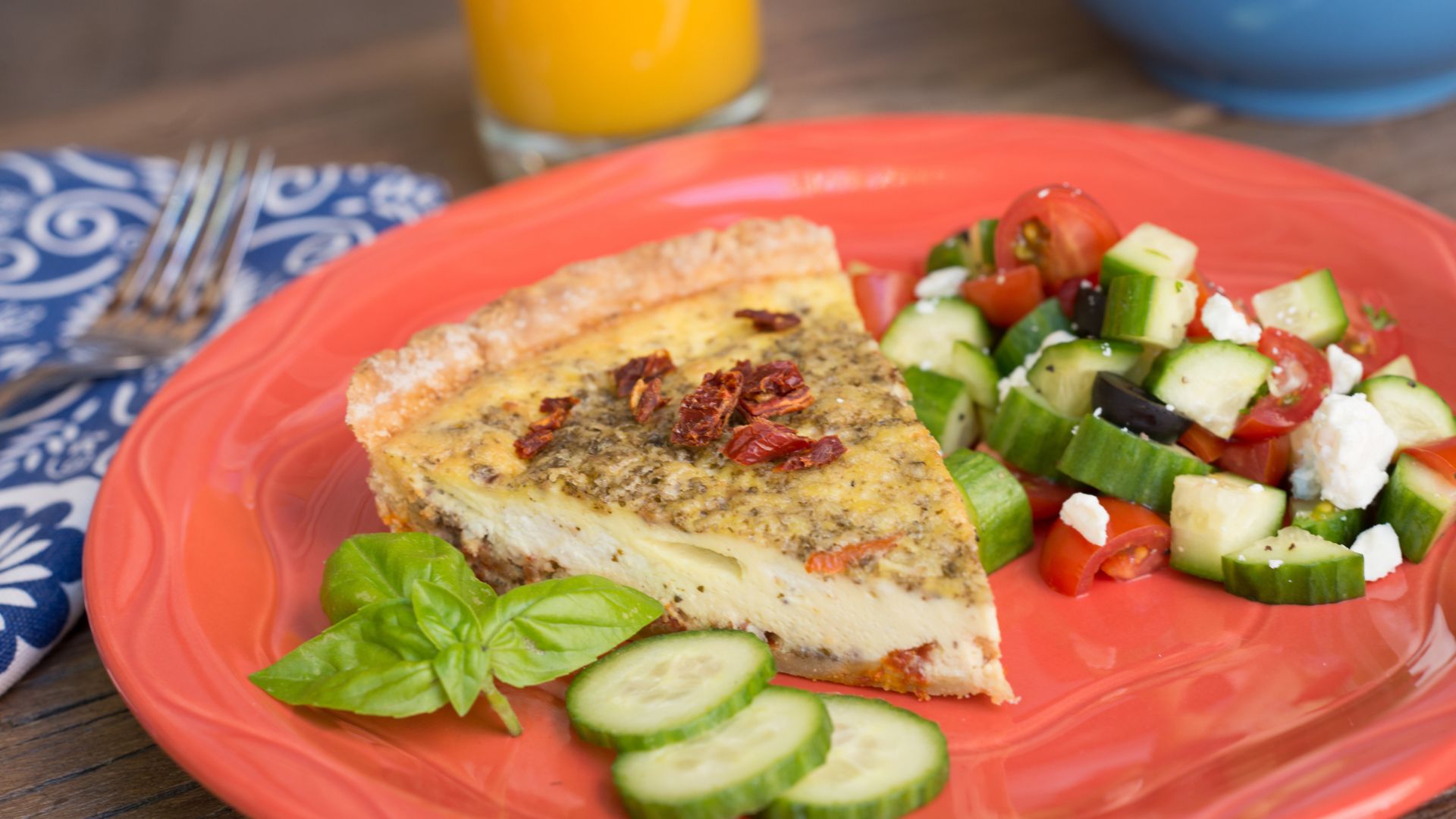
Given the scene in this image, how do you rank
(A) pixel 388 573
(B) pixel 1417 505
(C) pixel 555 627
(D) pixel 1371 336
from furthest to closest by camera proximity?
(D) pixel 1371 336 < (B) pixel 1417 505 < (A) pixel 388 573 < (C) pixel 555 627

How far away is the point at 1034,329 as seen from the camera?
333 cm

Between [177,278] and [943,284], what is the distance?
8.29ft

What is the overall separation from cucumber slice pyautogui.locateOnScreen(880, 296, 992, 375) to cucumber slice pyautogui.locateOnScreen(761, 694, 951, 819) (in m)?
1.26

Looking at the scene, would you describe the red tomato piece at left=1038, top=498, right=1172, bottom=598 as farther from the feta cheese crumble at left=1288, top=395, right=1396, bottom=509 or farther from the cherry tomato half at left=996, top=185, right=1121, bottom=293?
the cherry tomato half at left=996, top=185, right=1121, bottom=293

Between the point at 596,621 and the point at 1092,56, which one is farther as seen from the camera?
the point at 1092,56

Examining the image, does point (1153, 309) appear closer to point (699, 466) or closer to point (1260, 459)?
point (1260, 459)

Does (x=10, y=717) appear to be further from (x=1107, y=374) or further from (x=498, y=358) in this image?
(x=1107, y=374)

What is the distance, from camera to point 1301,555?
2713mm

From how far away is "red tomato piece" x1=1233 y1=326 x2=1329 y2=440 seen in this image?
9.61ft

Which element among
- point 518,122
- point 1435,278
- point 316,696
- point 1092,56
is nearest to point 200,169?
point 518,122

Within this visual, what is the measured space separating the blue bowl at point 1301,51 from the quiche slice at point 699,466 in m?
1.87

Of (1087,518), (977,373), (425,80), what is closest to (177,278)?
(425,80)

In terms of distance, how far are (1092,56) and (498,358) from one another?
3.38 metres

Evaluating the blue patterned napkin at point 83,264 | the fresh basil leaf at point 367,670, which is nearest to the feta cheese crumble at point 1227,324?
the fresh basil leaf at point 367,670
